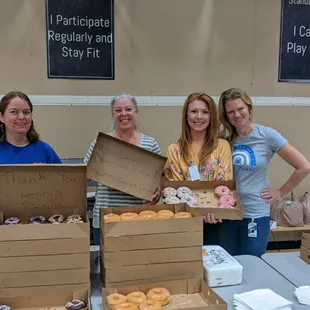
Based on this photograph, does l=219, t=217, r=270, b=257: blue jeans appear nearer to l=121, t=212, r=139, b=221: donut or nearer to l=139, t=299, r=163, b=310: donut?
l=121, t=212, r=139, b=221: donut

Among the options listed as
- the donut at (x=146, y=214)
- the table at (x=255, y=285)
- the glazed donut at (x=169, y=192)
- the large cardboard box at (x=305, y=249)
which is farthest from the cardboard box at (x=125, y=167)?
the large cardboard box at (x=305, y=249)

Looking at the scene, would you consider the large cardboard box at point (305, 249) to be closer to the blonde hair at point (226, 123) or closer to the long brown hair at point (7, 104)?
the blonde hair at point (226, 123)

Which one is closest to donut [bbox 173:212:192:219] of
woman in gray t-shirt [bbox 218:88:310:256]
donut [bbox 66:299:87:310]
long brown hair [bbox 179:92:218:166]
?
donut [bbox 66:299:87:310]

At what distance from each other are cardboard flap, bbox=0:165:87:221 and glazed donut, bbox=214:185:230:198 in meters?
0.64

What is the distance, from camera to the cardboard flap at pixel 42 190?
4.95ft

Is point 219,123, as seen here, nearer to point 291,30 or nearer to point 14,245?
point 14,245

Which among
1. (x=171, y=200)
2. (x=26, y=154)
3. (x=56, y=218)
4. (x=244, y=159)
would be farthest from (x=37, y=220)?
(x=244, y=159)

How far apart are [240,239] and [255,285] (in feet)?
2.00

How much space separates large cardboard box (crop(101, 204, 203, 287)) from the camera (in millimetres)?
1320

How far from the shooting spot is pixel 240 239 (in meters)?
2.10

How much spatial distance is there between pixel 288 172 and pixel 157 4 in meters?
2.07

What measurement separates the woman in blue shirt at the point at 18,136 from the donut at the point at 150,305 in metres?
1.14

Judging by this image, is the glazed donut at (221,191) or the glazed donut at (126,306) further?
the glazed donut at (221,191)

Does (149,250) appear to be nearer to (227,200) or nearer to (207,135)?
(227,200)
